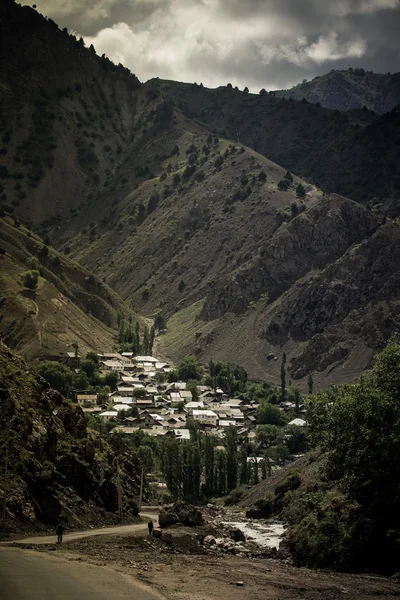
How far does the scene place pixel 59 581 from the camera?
123 feet

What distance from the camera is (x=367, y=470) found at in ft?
190

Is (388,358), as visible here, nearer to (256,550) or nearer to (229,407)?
(256,550)

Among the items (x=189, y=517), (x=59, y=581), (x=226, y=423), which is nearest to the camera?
(x=59, y=581)

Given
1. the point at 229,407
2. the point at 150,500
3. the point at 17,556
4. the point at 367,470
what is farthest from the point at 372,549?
the point at 229,407

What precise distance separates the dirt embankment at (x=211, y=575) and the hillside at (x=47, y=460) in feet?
17.9

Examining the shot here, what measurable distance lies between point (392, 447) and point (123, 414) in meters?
106

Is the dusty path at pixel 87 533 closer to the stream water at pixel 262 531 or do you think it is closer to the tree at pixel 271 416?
the stream water at pixel 262 531

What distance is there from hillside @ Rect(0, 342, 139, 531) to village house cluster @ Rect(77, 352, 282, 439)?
72.8 m

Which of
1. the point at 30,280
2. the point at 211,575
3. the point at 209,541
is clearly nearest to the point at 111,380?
the point at 30,280

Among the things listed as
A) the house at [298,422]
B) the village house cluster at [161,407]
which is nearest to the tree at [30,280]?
the village house cluster at [161,407]

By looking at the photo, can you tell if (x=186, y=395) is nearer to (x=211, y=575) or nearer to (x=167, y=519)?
(x=167, y=519)

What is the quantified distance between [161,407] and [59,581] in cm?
14021

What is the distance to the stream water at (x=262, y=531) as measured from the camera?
220 feet

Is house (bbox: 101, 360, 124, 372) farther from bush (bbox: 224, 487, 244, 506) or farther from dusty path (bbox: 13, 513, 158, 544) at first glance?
dusty path (bbox: 13, 513, 158, 544)
